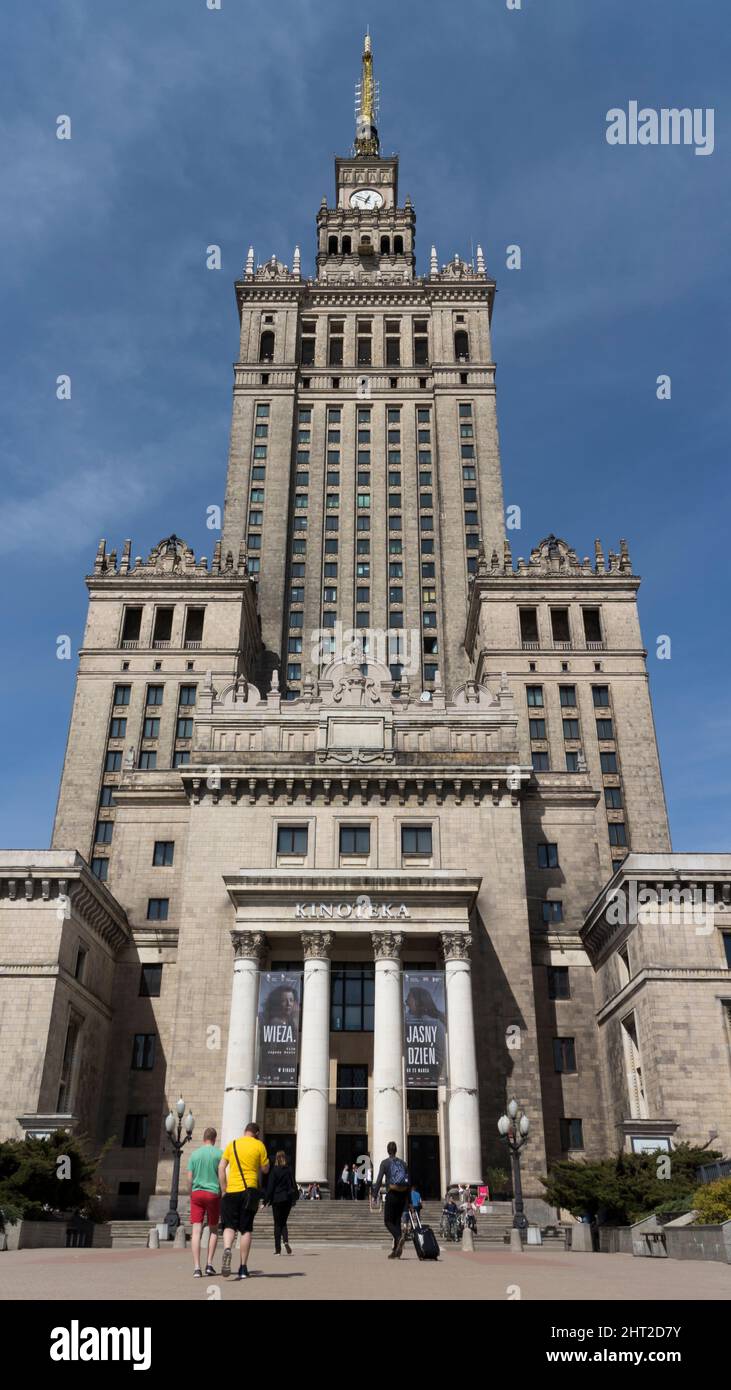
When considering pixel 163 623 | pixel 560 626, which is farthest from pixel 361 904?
pixel 163 623

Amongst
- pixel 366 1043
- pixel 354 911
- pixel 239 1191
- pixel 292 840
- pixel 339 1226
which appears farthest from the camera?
pixel 292 840

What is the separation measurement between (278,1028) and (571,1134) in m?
18.4

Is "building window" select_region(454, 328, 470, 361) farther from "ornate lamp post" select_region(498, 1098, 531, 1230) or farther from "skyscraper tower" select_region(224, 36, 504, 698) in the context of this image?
"ornate lamp post" select_region(498, 1098, 531, 1230)

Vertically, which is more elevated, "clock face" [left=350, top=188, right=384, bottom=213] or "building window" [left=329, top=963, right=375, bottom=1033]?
"clock face" [left=350, top=188, right=384, bottom=213]

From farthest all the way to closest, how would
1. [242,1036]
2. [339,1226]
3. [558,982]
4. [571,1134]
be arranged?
1. [558,982]
2. [571,1134]
3. [242,1036]
4. [339,1226]

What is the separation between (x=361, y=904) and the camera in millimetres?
46125

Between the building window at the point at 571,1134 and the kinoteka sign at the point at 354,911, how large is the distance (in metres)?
15.7

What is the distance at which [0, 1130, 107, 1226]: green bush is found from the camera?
86.0 feet

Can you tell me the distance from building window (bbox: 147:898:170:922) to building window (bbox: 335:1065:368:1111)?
14491 millimetres

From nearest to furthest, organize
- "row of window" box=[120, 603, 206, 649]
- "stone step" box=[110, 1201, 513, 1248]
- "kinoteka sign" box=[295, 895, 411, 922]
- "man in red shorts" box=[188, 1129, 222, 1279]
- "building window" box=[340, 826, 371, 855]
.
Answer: "man in red shorts" box=[188, 1129, 222, 1279]
"stone step" box=[110, 1201, 513, 1248]
"kinoteka sign" box=[295, 895, 411, 922]
"building window" box=[340, 826, 371, 855]
"row of window" box=[120, 603, 206, 649]

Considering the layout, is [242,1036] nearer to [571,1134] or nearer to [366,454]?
[571,1134]

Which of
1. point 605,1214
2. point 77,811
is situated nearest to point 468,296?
point 77,811

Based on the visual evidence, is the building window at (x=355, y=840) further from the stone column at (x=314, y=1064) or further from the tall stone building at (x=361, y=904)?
the stone column at (x=314, y=1064)

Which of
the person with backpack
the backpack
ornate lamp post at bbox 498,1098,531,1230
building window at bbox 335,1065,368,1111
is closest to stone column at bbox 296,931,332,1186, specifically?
building window at bbox 335,1065,368,1111
